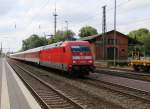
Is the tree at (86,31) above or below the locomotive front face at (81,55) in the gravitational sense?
above

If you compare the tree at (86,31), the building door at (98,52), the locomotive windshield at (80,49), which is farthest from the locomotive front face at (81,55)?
the tree at (86,31)

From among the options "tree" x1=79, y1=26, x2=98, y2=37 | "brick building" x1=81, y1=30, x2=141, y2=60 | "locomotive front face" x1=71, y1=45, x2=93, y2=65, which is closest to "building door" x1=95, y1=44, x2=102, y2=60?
"brick building" x1=81, y1=30, x2=141, y2=60

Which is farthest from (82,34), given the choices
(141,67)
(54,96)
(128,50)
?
(54,96)

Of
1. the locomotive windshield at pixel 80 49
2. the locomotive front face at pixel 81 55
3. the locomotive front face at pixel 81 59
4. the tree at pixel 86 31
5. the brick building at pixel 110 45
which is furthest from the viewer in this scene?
the tree at pixel 86 31

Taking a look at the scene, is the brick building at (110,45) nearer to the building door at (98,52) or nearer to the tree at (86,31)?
the building door at (98,52)

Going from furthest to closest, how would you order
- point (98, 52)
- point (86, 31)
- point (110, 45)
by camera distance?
point (86, 31)
point (110, 45)
point (98, 52)

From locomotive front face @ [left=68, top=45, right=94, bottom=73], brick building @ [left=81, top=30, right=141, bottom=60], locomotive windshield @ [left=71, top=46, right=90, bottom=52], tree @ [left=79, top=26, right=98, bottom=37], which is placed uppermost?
tree @ [left=79, top=26, right=98, bottom=37]

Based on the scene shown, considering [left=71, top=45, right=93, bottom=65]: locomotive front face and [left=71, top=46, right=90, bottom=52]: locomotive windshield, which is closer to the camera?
[left=71, top=45, right=93, bottom=65]: locomotive front face

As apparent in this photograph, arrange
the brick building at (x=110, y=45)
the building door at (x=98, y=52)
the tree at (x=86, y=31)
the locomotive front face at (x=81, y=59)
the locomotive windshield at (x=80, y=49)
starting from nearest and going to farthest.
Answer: the locomotive front face at (x=81, y=59) < the locomotive windshield at (x=80, y=49) < the brick building at (x=110, y=45) < the building door at (x=98, y=52) < the tree at (x=86, y=31)

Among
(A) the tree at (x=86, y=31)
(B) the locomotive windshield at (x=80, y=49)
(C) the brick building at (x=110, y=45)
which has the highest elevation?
(A) the tree at (x=86, y=31)

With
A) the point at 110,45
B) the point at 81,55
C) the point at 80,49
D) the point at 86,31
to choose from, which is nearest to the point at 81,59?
the point at 81,55

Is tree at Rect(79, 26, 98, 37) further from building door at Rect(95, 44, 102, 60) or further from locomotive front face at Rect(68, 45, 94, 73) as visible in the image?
locomotive front face at Rect(68, 45, 94, 73)

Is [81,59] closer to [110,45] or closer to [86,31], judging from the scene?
[110,45]

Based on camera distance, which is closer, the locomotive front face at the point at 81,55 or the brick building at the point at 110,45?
the locomotive front face at the point at 81,55
